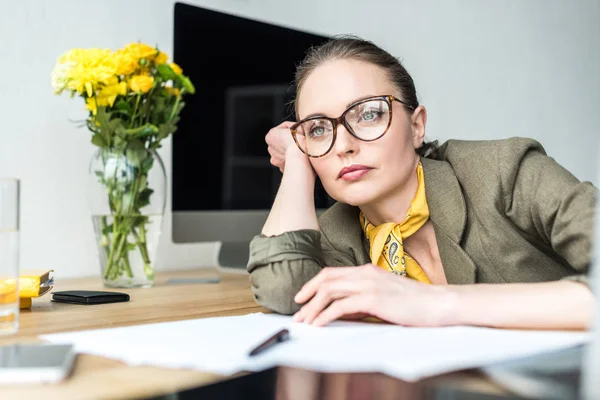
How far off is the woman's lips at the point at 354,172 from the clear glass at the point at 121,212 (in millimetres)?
440

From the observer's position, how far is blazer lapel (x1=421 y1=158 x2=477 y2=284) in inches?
46.9

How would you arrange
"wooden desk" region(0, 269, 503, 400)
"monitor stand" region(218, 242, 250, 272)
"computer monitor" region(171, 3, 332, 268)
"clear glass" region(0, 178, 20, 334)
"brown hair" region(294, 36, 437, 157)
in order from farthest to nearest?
"monitor stand" region(218, 242, 250, 272), "computer monitor" region(171, 3, 332, 268), "brown hair" region(294, 36, 437, 157), "clear glass" region(0, 178, 20, 334), "wooden desk" region(0, 269, 503, 400)

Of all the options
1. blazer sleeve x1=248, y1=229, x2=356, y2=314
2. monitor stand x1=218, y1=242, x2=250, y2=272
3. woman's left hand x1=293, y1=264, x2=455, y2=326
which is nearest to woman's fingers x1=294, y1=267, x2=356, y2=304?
woman's left hand x1=293, y1=264, x2=455, y2=326

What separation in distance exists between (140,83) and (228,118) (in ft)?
1.05

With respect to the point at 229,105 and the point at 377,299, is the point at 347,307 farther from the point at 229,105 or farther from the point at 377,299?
the point at 229,105

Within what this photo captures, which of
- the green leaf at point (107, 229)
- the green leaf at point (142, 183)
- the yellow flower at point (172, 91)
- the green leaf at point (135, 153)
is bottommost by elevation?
the green leaf at point (107, 229)

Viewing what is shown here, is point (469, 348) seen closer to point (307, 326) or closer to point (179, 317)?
point (307, 326)

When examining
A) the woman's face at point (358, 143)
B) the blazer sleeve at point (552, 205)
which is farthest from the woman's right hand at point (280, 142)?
the blazer sleeve at point (552, 205)

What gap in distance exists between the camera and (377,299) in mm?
899

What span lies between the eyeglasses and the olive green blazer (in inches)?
5.4

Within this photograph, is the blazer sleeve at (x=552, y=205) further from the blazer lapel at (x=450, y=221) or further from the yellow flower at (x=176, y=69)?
the yellow flower at (x=176, y=69)

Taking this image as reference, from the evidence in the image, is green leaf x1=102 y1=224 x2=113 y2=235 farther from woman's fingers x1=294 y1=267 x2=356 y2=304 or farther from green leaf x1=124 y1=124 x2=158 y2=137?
woman's fingers x1=294 y1=267 x2=356 y2=304

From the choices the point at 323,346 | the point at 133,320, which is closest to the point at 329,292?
the point at 323,346

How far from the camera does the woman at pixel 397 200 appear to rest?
1.10 metres
